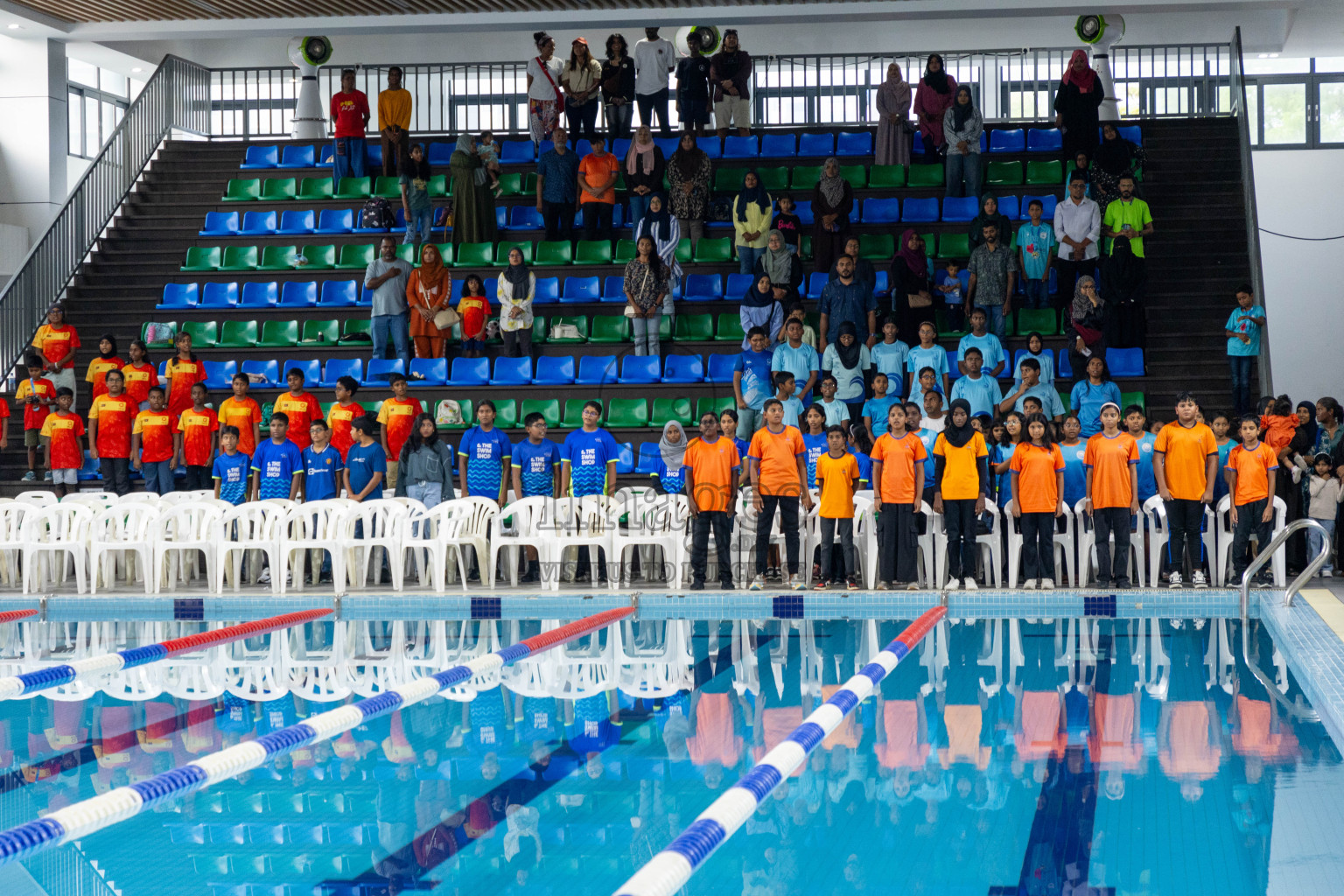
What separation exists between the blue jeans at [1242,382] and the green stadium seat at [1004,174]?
12.6 feet

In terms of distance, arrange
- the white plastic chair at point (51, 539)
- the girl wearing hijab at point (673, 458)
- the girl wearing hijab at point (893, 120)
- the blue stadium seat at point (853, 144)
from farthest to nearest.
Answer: the blue stadium seat at point (853, 144), the girl wearing hijab at point (893, 120), the girl wearing hijab at point (673, 458), the white plastic chair at point (51, 539)

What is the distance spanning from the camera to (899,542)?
32.3 ft

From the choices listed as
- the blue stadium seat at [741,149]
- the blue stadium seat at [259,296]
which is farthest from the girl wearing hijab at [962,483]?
the blue stadium seat at [259,296]

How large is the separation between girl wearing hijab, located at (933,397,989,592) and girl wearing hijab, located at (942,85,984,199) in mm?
5993

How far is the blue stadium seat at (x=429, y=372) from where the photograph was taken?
13.4m

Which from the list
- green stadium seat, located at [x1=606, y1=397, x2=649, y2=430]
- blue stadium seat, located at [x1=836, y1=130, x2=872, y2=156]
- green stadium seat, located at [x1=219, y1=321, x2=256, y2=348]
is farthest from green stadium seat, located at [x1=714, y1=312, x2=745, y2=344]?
green stadium seat, located at [x1=219, y1=321, x2=256, y2=348]

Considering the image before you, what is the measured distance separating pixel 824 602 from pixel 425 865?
5765 mm

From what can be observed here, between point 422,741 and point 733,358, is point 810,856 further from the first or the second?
point 733,358

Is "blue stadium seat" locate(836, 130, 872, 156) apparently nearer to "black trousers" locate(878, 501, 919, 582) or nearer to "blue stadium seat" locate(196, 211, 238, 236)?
"blue stadium seat" locate(196, 211, 238, 236)

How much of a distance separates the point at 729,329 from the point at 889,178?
3.23 meters

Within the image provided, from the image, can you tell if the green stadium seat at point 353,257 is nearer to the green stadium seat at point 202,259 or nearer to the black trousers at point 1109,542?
the green stadium seat at point 202,259

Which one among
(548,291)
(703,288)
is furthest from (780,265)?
(548,291)

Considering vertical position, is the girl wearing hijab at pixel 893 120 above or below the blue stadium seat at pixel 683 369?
above

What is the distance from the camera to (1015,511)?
9.72 metres
